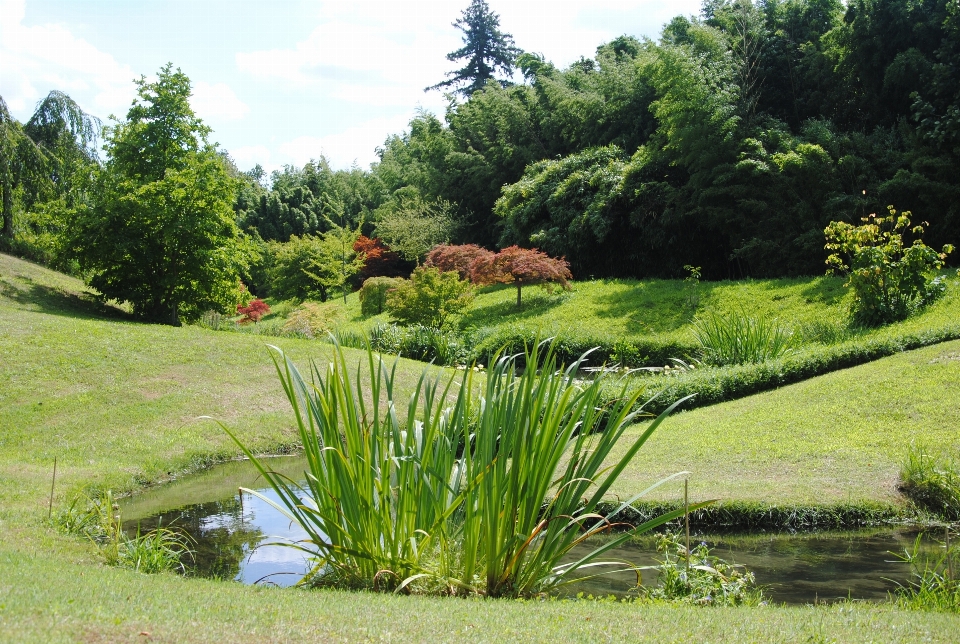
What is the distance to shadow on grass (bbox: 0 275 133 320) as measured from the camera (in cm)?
1572

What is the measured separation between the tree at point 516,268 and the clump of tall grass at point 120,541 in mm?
14101

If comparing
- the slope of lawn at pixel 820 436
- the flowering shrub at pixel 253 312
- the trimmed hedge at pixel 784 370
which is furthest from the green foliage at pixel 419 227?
the slope of lawn at pixel 820 436

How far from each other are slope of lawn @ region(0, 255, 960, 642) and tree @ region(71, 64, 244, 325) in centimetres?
197

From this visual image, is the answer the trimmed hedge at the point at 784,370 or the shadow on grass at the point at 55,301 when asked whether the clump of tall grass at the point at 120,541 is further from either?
the shadow on grass at the point at 55,301

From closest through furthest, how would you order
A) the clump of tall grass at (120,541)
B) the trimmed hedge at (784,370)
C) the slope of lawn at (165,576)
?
the slope of lawn at (165,576) → the clump of tall grass at (120,541) → the trimmed hedge at (784,370)

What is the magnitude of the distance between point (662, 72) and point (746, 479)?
1453cm

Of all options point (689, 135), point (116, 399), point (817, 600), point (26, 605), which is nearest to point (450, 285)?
point (689, 135)

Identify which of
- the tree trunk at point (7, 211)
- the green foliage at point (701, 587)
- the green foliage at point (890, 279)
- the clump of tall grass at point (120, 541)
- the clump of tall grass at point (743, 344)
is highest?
the tree trunk at point (7, 211)

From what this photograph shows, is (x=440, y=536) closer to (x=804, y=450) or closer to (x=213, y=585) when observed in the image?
(x=213, y=585)

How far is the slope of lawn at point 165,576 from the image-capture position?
120 inches

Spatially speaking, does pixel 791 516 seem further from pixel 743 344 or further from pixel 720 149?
pixel 720 149

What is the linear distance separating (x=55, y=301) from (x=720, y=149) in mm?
15658

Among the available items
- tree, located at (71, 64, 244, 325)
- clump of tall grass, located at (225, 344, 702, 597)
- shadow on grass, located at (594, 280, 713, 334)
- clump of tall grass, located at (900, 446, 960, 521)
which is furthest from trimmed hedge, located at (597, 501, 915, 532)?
tree, located at (71, 64, 244, 325)

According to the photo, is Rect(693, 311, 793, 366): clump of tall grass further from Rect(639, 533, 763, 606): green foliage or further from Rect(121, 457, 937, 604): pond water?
Rect(639, 533, 763, 606): green foliage
